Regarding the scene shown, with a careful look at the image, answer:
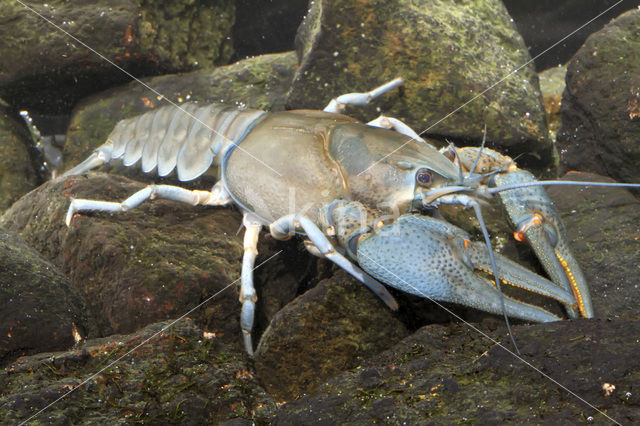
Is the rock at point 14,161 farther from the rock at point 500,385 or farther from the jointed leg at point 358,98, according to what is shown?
the rock at point 500,385

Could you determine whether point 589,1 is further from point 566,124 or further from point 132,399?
point 132,399

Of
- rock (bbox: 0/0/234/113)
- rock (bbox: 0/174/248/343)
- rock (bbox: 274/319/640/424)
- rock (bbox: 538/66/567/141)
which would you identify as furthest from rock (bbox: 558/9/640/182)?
rock (bbox: 0/0/234/113)

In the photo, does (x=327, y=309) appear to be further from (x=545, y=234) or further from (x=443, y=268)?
(x=545, y=234)

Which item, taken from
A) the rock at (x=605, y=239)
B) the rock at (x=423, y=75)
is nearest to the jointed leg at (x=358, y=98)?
the rock at (x=423, y=75)

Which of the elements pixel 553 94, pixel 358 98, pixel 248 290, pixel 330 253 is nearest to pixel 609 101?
pixel 358 98

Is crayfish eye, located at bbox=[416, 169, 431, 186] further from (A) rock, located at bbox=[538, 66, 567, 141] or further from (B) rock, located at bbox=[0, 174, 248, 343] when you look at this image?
(A) rock, located at bbox=[538, 66, 567, 141]
